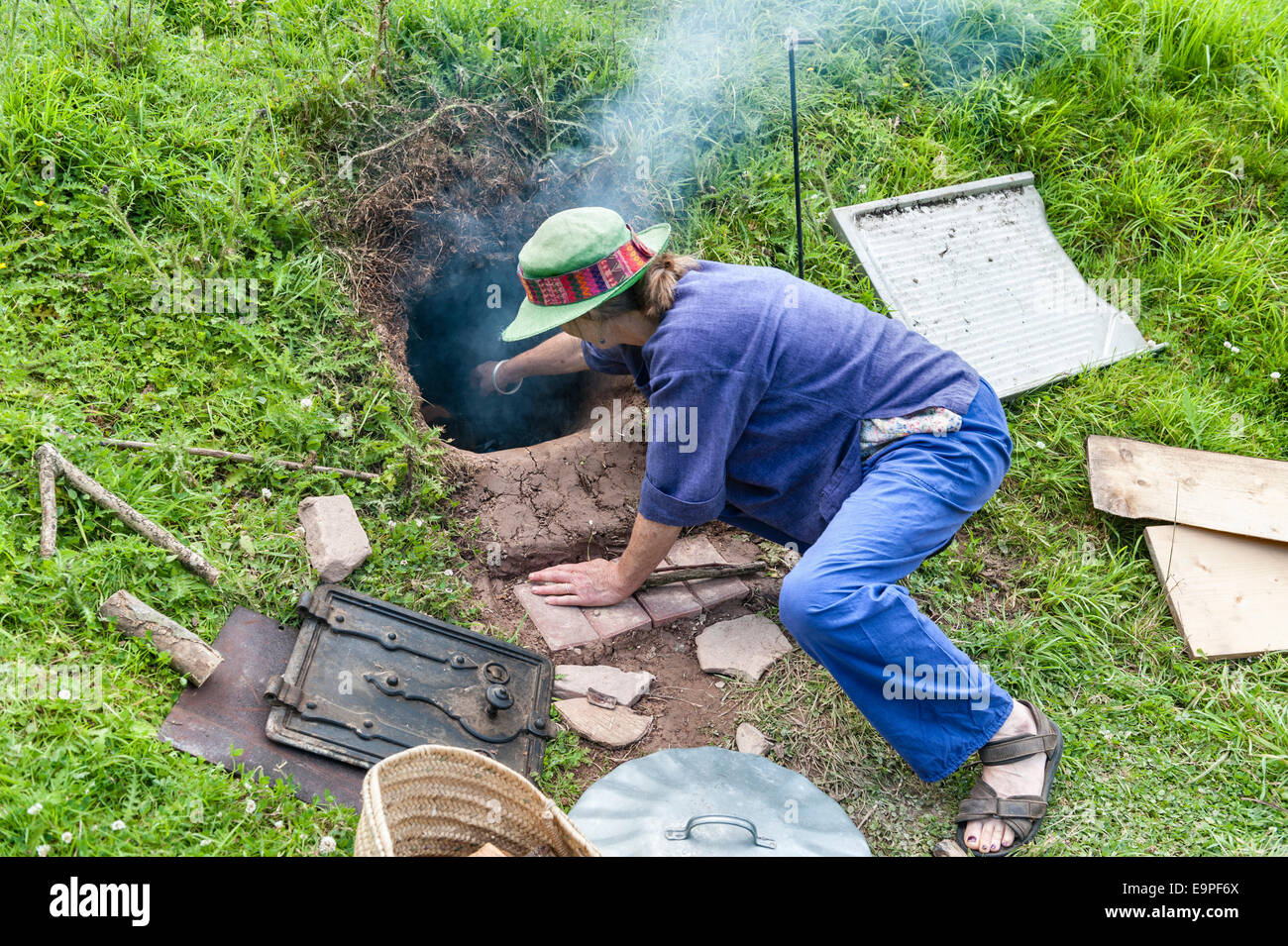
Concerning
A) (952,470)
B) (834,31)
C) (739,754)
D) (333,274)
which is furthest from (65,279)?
(834,31)

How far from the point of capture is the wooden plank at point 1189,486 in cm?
389

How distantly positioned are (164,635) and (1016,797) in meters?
2.70

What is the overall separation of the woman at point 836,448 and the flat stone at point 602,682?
1.63 feet

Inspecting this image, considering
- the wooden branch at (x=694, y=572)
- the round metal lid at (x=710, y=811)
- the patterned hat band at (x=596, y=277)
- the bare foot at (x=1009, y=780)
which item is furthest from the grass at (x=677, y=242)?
the patterned hat band at (x=596, y=277)

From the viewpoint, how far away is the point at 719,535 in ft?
13.2

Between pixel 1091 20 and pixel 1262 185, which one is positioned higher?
pixel 1091 20

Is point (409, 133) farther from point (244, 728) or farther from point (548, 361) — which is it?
point (244, 728)

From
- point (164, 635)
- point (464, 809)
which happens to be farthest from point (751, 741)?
point (164, 635)

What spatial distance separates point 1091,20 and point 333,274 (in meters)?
4.15

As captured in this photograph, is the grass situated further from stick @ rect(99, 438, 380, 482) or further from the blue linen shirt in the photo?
the blue linen shirt

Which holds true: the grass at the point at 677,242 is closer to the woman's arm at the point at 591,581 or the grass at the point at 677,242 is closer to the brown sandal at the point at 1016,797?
the brown sandal at the point at 1016,797

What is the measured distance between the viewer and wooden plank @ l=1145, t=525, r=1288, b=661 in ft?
11.9

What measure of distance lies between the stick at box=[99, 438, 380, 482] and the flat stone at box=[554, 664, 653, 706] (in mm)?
1027

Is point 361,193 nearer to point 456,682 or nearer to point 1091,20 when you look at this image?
point 456,682
